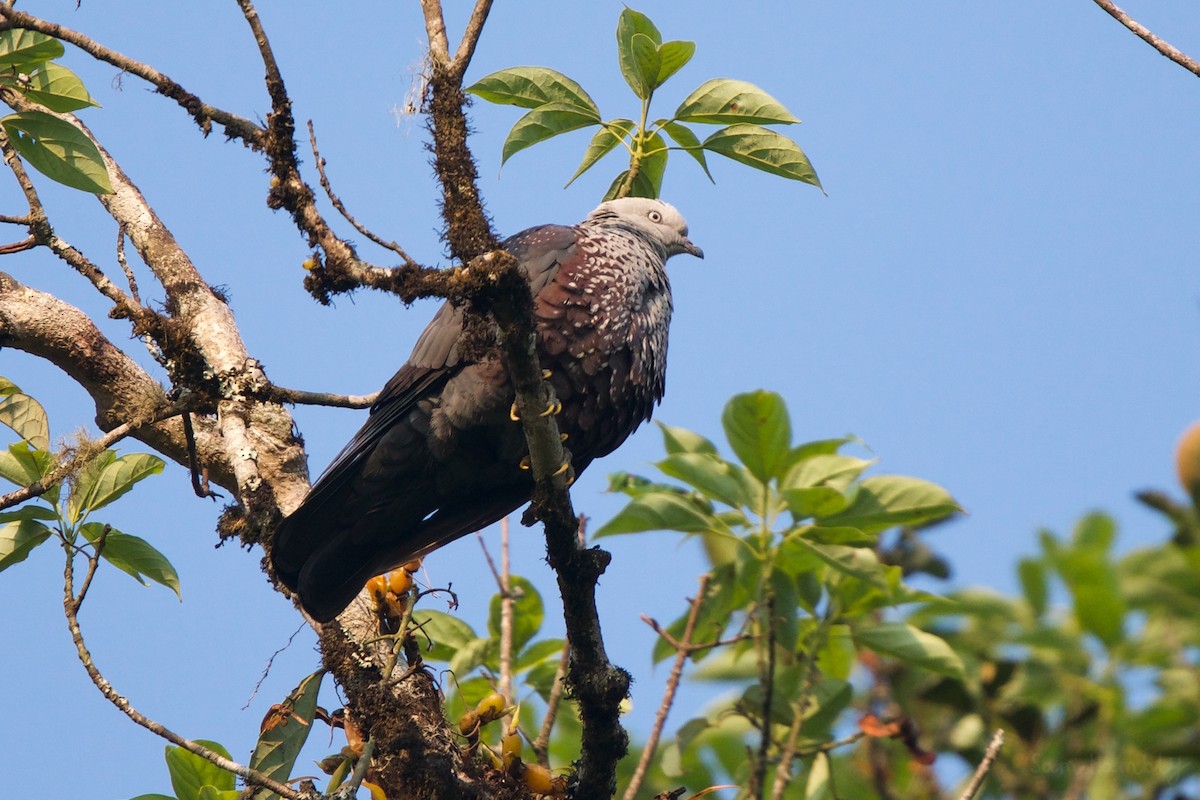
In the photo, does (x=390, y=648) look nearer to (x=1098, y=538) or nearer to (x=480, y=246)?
(x=480, y=246)

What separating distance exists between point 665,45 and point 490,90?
1.85ft

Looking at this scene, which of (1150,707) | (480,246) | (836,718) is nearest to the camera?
(480,246)

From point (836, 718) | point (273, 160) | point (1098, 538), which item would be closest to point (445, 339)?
point (273, 160)

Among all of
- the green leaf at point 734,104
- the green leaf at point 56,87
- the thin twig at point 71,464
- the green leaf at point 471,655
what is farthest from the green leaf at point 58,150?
the green leaf at point 471,655

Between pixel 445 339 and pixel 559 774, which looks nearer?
pixel 559 774

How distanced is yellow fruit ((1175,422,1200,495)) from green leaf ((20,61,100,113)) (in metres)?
3.49

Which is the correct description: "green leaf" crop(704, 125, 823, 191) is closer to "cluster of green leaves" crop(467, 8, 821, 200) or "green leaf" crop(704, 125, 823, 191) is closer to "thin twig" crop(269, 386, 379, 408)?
"cluster of green leaves" crop(467, 8, 821, 200)

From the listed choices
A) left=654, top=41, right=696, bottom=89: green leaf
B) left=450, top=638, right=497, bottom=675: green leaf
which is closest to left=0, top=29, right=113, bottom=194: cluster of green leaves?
left=654, top=41, right=696, bottom=89: green leaf

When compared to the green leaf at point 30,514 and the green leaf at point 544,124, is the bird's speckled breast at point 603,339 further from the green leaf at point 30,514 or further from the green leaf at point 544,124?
the green leaf at point 30,514

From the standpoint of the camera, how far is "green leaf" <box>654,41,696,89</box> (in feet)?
12.1

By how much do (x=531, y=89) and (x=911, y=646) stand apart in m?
2.10

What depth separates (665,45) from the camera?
367 cm

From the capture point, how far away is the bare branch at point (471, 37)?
3.12m

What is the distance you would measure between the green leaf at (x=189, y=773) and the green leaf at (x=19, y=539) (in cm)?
73
